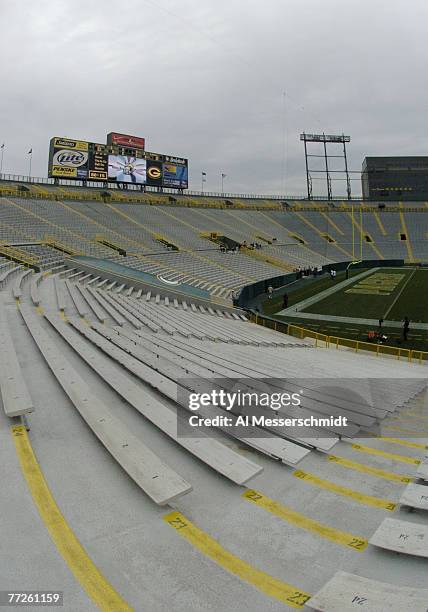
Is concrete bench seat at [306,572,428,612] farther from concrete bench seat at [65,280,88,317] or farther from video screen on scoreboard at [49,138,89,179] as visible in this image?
video screen on scoreboard at [49,138,89,179]

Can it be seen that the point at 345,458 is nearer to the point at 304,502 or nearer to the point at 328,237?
the point at 304,502

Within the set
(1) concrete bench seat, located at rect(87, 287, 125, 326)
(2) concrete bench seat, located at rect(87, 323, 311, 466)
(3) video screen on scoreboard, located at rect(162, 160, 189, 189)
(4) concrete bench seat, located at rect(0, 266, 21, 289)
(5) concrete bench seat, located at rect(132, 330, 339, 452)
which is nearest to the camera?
(2) concrete bench seat, located at rect(87, 323, 311, 466)

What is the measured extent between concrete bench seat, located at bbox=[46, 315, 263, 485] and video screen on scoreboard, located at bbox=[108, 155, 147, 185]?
38592 mm

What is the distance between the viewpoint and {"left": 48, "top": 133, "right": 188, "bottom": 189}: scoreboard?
38750 millimetres

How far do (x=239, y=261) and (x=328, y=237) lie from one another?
72.2 ft

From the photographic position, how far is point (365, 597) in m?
2.43

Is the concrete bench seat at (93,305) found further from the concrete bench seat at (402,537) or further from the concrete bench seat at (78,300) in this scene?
the concrete bench seat at (402,537)

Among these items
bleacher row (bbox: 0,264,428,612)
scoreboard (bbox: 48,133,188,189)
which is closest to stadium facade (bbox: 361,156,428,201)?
scoreboard (bbox: 48,133,188,189)

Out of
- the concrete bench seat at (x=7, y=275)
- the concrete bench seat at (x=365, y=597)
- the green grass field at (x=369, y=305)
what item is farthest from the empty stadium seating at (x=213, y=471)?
the green grass field at (x=369, y=305)

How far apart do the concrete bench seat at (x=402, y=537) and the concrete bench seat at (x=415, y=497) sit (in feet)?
1.16

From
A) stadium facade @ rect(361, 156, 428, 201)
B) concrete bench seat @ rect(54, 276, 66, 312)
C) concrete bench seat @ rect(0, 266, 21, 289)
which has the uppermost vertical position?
stadium facade @ rect(361, 156, 428, 201)

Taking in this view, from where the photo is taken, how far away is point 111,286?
19.1m

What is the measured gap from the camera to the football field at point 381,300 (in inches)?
851

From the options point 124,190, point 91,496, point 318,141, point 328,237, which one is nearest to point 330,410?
point 91,496
